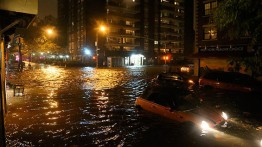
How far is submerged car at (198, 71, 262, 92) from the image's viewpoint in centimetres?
1866

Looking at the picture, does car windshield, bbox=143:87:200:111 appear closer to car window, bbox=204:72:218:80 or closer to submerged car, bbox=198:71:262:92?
submerged car, bbox=198:71:262:92

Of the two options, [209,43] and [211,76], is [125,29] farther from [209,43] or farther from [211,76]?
[211,76]

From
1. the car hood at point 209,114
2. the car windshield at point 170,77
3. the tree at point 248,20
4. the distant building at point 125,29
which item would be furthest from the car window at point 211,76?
the distant building at point 125,29

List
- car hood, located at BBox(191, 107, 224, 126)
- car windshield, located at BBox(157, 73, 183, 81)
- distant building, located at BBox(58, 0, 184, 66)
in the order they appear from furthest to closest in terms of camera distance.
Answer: distant building, located at BBox(58, 0, 184, 66)
car windshield, located at BBox(157, 73, 183, 81)
car hood, located at BBox(191, 107, 224, 126)

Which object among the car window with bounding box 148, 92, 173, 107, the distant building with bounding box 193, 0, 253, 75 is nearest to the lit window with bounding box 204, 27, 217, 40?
the distant building with bounding box 193, 0, 253, 75

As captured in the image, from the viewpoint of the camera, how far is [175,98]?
420 inches

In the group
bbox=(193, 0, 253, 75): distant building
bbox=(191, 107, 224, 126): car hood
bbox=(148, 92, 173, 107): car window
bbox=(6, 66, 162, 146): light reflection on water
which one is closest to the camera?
bbox=(6, 66, 162, 146): light reflection on water

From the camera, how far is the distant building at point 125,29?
255 feet

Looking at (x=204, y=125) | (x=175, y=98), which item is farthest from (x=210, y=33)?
(x=204, y=125)

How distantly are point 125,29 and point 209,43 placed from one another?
51.0 meters

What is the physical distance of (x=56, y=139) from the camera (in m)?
8.79

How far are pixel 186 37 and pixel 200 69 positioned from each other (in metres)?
61.1

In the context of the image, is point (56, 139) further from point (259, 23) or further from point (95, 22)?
point (95, 22)

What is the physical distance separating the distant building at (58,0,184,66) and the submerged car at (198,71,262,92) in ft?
161
